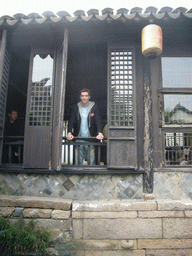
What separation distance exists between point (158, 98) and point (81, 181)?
8.36 ft

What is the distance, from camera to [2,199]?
4441 millimetres

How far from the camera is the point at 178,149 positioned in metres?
4.80

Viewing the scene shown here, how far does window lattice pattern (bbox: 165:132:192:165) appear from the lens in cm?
477

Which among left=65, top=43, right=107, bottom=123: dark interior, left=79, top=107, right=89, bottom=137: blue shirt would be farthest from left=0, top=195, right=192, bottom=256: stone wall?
left=65, top=43, right=107, bottom=123: dark interior

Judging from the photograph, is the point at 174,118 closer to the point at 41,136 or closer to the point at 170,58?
the point at 170,58

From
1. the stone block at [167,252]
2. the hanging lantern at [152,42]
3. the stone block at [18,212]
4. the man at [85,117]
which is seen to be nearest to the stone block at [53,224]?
the stone block at [18,212]

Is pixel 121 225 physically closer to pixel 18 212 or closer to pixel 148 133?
pixel 148 133

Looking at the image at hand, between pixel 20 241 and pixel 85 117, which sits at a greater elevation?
pixel 85 117

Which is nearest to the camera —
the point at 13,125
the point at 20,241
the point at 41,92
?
the point at 20,241

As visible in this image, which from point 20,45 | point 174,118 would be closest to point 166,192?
point 174,118

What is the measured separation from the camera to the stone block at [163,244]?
431 centimetres

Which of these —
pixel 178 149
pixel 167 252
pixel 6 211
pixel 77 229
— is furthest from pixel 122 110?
pixel 6 211

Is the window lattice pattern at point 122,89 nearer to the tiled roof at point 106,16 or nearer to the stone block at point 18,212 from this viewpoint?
the tiled roof at point 106,16

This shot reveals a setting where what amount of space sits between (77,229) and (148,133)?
250 cm
